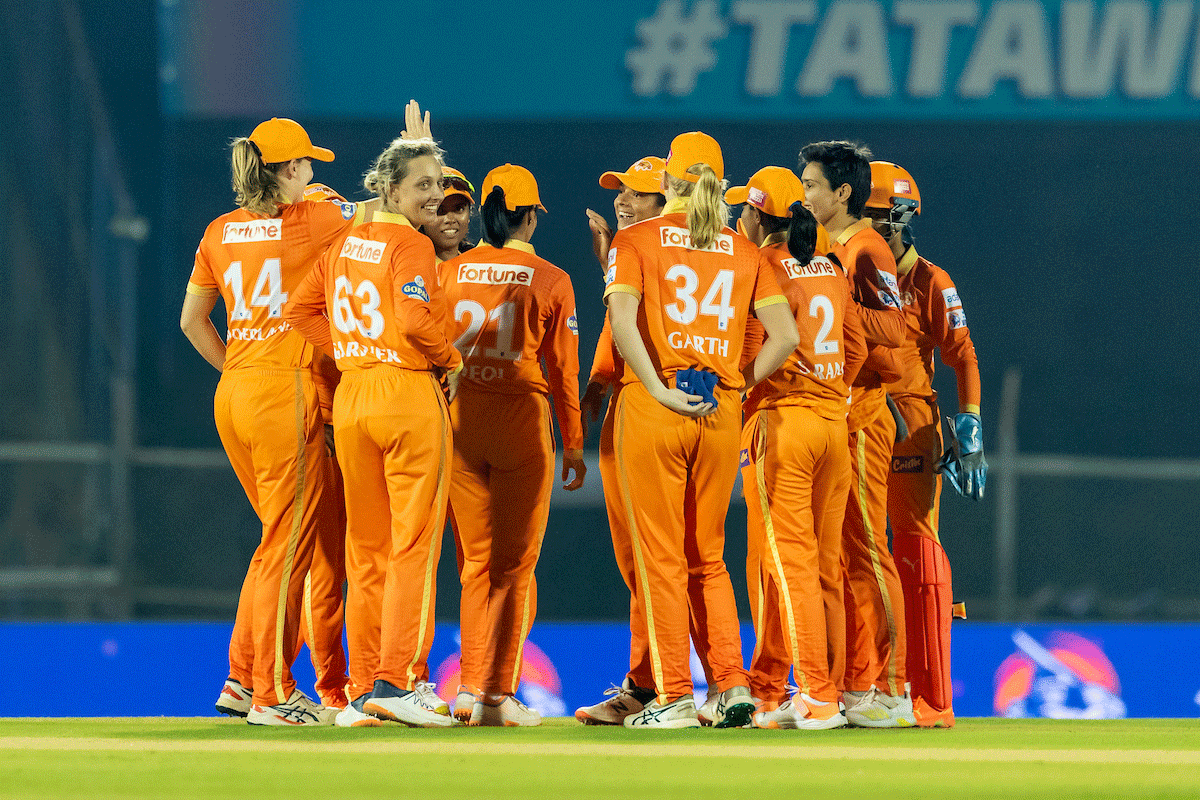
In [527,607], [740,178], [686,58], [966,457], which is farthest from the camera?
[740,178]

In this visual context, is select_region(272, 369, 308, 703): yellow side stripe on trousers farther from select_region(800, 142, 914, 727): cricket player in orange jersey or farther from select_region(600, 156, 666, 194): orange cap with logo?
select_region(800, 142, 914, 727): cricket player in orange jersey

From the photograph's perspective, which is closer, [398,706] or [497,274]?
[398,706]

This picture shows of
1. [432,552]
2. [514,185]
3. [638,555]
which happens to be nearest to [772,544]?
[638,555]

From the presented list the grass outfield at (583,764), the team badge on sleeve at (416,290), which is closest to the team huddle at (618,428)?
the team badge on sleeve at (416,290)

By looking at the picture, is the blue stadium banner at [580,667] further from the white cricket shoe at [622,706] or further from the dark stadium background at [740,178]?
the dark stadium background at [740,178]

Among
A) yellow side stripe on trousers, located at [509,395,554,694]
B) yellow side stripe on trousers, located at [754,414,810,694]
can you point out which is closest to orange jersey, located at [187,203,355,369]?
yellow side stripe on trousers, located at [509,395,554,694]

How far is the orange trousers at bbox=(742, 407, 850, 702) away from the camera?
455cm

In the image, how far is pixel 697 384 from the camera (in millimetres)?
4449

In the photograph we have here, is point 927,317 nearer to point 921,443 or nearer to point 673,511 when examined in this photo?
point 921,443

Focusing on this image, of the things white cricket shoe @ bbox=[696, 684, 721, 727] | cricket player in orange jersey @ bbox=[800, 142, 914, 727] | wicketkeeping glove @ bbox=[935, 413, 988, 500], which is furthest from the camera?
wicketkeeping glove @ bbox=[935, 413, 988, 500]

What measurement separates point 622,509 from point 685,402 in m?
0.44

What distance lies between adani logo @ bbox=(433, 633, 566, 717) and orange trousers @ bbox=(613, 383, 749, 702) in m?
2.29

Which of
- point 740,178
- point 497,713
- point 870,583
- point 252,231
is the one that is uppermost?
point 740,178

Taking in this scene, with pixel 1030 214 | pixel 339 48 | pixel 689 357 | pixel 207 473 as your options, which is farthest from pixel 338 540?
pixel 1030 214
